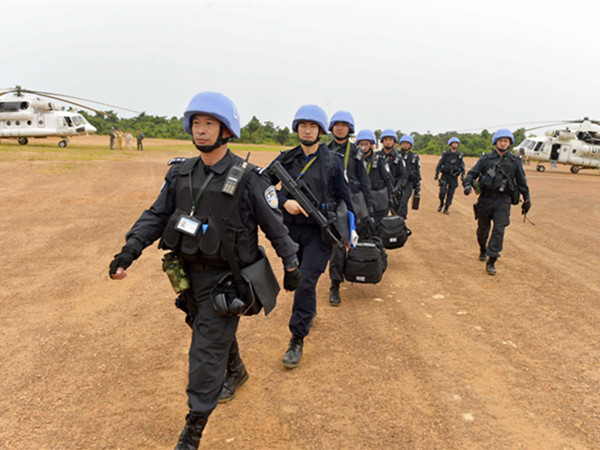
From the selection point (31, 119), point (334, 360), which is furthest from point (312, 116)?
point (31, 119)

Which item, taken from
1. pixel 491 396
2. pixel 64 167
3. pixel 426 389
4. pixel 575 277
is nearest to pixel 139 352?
pixel 426 389

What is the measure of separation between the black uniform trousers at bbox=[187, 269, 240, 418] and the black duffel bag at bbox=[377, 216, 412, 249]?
182 inches

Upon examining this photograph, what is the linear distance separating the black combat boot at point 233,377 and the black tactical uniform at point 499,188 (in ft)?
16.7

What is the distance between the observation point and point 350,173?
5.50m

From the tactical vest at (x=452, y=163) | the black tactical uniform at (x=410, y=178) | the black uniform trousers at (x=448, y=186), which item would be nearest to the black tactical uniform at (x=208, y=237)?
the black tactical uniform at (x=410, y=178)

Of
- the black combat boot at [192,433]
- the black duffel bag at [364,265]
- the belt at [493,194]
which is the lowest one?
the black combat boot at [192,433]

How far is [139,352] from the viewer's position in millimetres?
4223

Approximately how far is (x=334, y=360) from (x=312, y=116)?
8.00ft

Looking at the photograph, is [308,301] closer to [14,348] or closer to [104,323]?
[104,323]

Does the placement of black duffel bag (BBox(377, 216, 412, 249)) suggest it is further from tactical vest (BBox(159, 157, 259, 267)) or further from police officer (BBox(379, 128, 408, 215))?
tactical vest (BBox(159, 157, 259, 267))

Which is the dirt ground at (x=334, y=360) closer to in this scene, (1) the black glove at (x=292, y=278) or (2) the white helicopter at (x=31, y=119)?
(1) the black glove at (x=292, y=278)

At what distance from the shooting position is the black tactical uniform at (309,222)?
Result: 417 cm

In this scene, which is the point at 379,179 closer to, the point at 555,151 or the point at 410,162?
the point at 410,162

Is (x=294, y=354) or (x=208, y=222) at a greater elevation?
(x=208, y=222)
